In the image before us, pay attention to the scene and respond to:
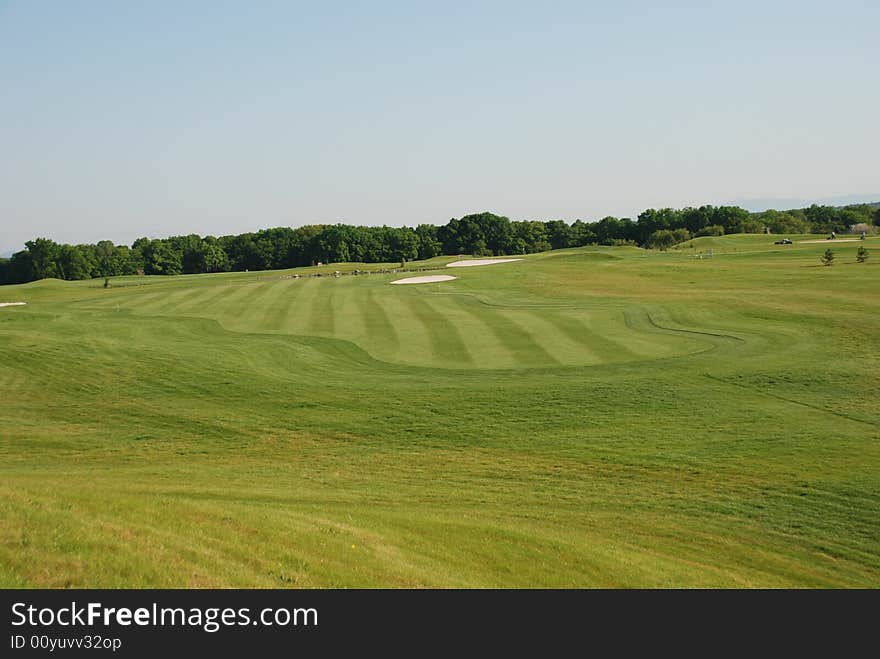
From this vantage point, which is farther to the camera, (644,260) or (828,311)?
(644,260)

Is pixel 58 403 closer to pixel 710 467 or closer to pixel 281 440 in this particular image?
pixel 281 440

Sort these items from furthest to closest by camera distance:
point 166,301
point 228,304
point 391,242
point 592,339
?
point 391,242
point 166,301
point 228,304
point 592,339

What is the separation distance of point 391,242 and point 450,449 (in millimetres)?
129443

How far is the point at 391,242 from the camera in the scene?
5719 inches

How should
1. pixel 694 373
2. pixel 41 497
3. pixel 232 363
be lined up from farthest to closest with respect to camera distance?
1. pixel 232 363
2. pixel 694 373
3. pixel 41 497

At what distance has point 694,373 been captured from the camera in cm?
2344

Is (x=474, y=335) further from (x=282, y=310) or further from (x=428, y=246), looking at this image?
(x=428, y=246)

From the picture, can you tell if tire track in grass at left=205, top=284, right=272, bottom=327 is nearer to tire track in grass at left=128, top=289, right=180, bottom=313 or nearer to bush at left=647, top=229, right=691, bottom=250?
tire track in grass at left=128, top=289, right=180, bottom=313

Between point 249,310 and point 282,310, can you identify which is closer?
point 282,310

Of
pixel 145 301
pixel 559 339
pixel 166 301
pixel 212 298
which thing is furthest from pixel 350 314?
pixel 145 301

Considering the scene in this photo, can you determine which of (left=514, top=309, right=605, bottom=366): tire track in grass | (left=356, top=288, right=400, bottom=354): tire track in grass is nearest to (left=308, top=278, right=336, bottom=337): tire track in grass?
(left=356, top=288, right=400, bottom=354): tire track in grass

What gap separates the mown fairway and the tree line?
95.1 metres

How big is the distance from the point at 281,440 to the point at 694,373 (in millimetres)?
13247

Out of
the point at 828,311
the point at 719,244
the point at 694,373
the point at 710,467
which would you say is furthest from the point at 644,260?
the point at 710,467
